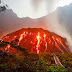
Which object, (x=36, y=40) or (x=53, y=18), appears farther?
(x=53, y=18)

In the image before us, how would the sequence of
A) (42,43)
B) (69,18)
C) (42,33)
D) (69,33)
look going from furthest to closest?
(69,18), (69,33), (42,33), (42,43)

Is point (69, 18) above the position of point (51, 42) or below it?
above

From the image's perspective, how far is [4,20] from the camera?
110 m

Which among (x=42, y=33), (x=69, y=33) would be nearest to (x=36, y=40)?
(x=42, y=33)

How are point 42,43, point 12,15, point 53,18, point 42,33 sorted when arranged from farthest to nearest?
point 12,15
point 53,18
point 42,33
point 42,43

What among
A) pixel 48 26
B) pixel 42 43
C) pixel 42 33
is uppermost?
pixel 48 26

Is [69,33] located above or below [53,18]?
below

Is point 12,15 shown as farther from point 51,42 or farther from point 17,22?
point 51,42

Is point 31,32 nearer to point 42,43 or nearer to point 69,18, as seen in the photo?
point 42,43

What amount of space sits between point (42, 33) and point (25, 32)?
9.02 meters

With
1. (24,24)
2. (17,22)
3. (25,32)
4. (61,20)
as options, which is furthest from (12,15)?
(25,32)

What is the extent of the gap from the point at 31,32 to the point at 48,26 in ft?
195

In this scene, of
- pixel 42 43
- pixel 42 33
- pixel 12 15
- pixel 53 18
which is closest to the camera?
pixel 42 43

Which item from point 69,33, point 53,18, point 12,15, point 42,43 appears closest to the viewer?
point 42,43
